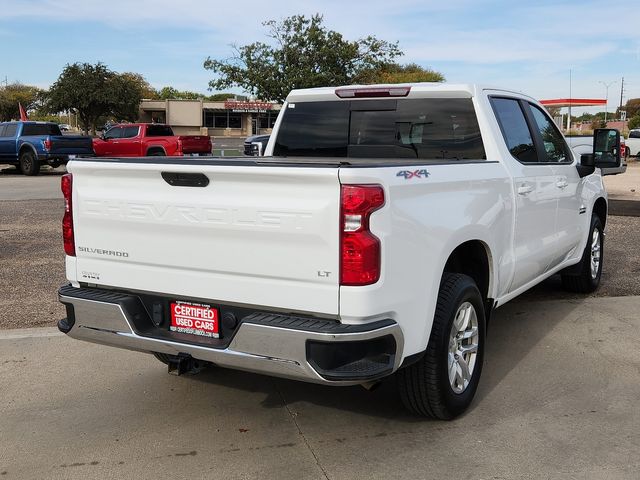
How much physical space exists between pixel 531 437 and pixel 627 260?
5835 millimetres

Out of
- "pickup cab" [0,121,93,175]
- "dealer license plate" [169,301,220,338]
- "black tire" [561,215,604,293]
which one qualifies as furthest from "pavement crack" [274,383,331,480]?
"pickup cab" [0,121,93,175]

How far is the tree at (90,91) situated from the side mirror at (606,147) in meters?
42.8

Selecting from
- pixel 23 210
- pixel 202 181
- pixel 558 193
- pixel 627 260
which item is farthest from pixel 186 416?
pixel 23 210

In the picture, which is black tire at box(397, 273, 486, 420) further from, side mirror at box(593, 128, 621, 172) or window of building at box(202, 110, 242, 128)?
window of building at box(202, 110, 242, 128)

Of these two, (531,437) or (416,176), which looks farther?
(531,437)

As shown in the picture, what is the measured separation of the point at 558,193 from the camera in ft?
18.2

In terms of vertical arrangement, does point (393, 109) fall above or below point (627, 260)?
above

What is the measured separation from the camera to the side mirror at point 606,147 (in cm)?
616

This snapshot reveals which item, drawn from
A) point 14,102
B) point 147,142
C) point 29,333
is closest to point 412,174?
point 29,333

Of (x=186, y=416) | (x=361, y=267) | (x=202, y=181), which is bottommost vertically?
(x=186, y=416)

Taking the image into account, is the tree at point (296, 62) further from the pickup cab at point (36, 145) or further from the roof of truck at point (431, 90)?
the roof of truck at point (431, 90)

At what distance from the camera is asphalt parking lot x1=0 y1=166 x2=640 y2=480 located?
3541mm

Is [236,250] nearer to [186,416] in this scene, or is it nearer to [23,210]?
[186,416]

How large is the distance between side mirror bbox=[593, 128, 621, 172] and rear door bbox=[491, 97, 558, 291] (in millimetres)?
989
